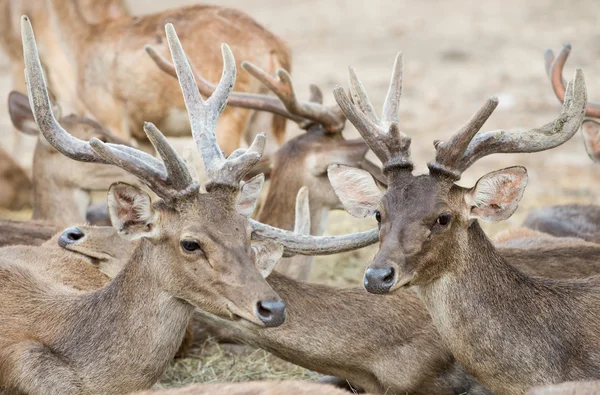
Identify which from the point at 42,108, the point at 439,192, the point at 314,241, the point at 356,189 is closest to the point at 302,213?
the point at 314,241

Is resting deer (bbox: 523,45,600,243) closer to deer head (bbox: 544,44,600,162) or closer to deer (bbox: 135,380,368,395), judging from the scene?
deer head (bbox: 544,44,600,162)

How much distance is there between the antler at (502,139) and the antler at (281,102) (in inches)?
89.0

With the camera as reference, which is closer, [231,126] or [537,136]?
[537,136]

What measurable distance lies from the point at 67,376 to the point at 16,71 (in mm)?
7666

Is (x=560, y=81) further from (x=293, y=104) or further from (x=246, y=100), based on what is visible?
(x=246, y=100)

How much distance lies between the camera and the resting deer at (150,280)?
4.99 metres

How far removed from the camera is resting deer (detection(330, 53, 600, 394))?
Result: 5.17 metres

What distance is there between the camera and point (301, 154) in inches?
300

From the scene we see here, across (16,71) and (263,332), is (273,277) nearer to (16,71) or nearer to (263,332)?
(263,332)

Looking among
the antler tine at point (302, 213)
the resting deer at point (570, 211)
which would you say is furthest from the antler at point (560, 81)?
the antler tine at point (302, 213)

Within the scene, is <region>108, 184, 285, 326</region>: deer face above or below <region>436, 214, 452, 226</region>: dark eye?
below

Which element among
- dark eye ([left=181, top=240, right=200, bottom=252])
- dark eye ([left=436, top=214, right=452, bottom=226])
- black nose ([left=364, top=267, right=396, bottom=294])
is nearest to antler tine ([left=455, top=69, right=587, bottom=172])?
dark eye ([left=436, top=214, right=452, bottom=226])

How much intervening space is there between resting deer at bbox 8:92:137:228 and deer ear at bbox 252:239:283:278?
9.40 feet

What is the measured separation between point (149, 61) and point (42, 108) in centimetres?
426
